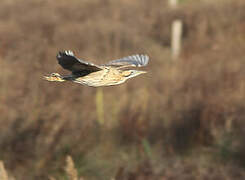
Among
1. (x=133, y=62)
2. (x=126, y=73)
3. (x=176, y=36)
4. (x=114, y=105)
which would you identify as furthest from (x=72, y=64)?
(x=176, y=36)

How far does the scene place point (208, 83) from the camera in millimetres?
6566

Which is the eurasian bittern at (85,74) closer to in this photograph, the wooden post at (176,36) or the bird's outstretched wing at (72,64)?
the bird's outstretched wing at (72,64)

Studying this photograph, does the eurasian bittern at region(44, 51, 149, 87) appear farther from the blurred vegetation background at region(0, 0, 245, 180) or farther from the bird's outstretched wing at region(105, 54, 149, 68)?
the blurred vegetation background at region(0, 0, 245, 180)

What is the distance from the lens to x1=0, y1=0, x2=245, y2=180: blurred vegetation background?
476cm

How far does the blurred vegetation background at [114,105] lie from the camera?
476 cm

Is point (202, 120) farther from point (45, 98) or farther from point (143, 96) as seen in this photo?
point (45, 98)

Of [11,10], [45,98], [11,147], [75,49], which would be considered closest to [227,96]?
[75,49]

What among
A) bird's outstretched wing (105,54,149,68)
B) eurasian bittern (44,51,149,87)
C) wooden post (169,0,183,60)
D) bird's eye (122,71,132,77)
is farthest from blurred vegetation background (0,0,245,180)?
eurasian bittern (44,51,149,87)

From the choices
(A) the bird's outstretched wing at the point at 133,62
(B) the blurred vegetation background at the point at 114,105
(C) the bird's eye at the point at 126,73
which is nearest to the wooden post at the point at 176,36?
(B) the blurred vegetation background at the point at 114,105

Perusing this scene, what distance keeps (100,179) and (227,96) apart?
234cm

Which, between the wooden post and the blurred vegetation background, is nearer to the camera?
the blurred vegetation background

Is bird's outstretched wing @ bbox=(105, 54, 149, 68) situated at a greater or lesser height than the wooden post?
lesser

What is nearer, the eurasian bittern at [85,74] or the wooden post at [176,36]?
the eurasian bittern at [85,74]

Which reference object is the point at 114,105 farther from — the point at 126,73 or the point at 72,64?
the point at 72,64
